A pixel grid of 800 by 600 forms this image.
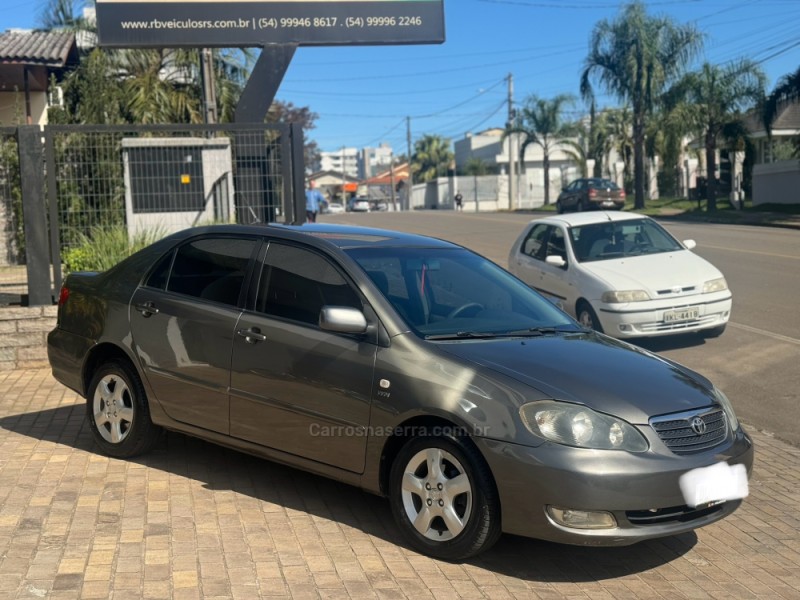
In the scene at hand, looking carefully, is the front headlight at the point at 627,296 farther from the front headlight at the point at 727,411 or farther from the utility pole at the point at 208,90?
the utility pole at the point at 208,90

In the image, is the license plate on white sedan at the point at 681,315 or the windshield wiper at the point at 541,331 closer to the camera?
the windshield wiper at the point at 541,331

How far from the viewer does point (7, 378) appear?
9266 millimetres

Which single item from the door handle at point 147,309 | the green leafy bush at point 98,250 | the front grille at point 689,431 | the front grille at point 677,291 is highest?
the green leafy bush at point 98,250

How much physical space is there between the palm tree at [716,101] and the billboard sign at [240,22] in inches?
1045

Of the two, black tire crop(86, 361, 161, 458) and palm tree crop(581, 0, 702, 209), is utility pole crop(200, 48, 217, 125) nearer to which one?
black tire crop(86, 361, 161, 458)

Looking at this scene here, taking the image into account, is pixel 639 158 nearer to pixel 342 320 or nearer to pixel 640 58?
pixel 640 58

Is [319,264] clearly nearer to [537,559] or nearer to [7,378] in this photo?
[537,559]

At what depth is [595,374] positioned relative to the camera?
4871 mm

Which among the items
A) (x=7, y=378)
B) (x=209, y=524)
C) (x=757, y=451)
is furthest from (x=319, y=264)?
(x=7, y=378)

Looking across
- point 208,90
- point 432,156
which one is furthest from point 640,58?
point 432,156

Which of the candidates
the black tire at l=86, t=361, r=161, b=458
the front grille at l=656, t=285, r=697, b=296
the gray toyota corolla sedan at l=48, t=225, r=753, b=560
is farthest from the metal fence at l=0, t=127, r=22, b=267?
the front grille at l=656, t=285, r=697, b=296

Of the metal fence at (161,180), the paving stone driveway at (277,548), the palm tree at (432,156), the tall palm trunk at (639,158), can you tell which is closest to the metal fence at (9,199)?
the metal fence at (161,180)

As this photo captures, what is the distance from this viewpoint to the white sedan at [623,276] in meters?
10.6

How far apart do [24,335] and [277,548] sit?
5573 millimetres
